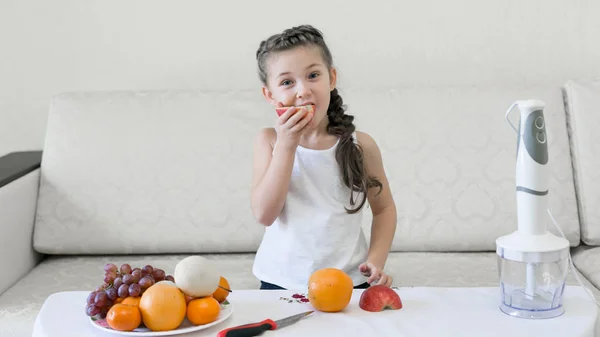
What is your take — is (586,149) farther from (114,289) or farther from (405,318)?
(114,289)

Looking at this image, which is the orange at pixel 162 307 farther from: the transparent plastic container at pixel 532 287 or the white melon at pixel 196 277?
the transparent plastic container at pixel 532 287

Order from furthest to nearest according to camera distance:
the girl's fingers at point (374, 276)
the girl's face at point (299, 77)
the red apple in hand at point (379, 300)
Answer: the girl's face at point (299, 77), the girl's fingers at point (374, 276), the red apple in hand at point (379, 300)

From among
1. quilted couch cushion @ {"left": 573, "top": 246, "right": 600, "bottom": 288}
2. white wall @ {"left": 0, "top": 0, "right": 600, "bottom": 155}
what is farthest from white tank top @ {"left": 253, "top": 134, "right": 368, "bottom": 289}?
white wall @ {"left": 0, "top": 0, "right": 600, "bottom": 155}

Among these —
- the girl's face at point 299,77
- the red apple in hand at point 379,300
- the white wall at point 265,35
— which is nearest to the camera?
the red apple in hand at point 379,300

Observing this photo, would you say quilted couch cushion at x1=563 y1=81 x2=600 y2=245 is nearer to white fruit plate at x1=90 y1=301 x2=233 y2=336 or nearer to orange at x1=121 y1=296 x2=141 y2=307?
white fruit plate at x1=90 y1=301 x2=233 y2=336

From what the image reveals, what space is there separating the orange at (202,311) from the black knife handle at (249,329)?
4cm

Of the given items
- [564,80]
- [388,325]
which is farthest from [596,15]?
[388,325]

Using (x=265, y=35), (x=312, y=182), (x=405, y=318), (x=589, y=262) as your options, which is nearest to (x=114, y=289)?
(x=405, y=318)

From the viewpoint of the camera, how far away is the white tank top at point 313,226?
168cm

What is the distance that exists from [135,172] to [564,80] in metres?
1.54

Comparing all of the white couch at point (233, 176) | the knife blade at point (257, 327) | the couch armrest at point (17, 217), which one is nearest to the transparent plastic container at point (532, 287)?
the knife blade at point (257, 327)

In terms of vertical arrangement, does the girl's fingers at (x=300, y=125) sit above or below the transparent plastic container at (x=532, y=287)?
above

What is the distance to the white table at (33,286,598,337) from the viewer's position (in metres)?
1.17

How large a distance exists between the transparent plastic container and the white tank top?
0.49 m
